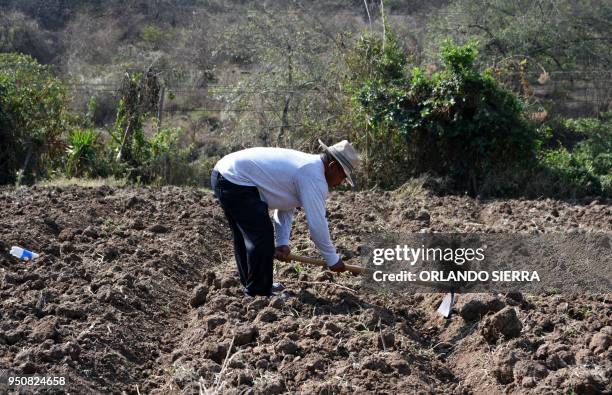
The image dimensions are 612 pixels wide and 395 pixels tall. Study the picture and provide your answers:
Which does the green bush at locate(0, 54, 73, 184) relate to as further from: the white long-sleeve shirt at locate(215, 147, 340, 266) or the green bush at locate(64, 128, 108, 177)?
the white long-sleeve shirt at locate(215, 147, 340, 266)

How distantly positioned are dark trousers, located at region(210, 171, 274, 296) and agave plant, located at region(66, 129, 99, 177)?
930cm

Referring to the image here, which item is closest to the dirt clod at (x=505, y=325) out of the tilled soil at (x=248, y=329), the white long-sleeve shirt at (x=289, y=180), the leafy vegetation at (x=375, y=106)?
the tilled soil at (x=248, y=329)

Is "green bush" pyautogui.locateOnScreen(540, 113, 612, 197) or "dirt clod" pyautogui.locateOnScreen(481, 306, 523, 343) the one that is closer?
"dirt clod" pyautogui.locateOnScreen(481, 306, 523, 343)

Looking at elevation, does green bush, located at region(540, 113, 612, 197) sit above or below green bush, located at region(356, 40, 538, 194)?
below

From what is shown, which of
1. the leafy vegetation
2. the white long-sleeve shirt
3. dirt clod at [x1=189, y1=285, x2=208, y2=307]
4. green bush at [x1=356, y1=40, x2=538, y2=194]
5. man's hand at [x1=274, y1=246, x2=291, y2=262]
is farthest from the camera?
the leafy vegetation

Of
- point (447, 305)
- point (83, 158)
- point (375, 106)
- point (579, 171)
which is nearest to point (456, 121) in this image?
point (375, 106)

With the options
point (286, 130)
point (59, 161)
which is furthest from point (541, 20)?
point (59, 161)

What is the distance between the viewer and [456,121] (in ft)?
46.8

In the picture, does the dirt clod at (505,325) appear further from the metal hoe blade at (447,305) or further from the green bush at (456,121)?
the green bush at (456,121)

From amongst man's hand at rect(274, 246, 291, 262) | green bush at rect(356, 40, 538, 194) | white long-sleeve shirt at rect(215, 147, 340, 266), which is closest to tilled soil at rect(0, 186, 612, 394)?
man's hand at rect(274, 246, 291, 262)

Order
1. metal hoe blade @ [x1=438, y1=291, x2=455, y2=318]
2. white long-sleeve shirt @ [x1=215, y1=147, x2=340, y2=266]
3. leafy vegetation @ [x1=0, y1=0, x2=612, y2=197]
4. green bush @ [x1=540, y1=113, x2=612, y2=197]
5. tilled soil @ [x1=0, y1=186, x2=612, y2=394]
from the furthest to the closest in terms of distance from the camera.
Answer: leafy vegetation @ [x1=0, y1=0, x2=612, y2=197], green bush @ [x1=540, y1=113, x2=612, y2=197], metal hoe blade @ [x1=438, y1=291, x2=455, y2=318], white long-sleeve shirt @ [x1=215, y1=147, x2=340, y2=266], tilled soil @ [x1=0, y1=186, x2=612, y2=394]

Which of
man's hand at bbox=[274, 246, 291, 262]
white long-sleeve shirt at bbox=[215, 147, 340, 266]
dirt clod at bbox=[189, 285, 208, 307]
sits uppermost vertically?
white long-sleeve shirt at bbox=[215, 147, 340, 266]

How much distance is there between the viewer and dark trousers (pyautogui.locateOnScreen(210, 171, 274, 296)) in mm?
6430

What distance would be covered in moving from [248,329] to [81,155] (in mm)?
10450
